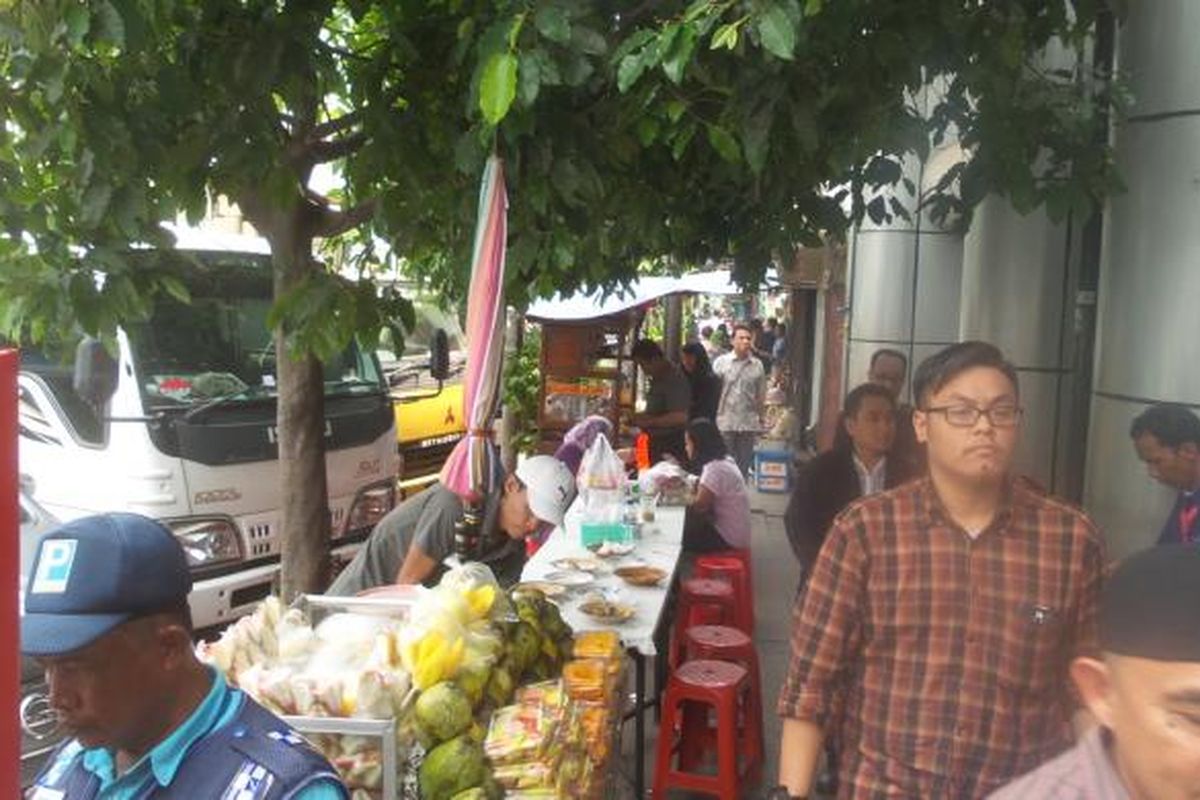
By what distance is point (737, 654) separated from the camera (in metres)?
5.66

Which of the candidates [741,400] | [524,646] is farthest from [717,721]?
[741,400]

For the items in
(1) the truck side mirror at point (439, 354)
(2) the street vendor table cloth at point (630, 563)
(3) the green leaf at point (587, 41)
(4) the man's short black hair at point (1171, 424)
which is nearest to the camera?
(3) the green leaf at point (587, 41)

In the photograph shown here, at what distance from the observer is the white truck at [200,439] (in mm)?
6219

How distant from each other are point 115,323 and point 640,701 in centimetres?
280

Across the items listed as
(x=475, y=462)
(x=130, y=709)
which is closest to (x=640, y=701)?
(x=475, y=462)

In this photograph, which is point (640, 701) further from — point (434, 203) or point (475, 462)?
point (434, 203)

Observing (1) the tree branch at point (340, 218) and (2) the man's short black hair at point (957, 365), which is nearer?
(2) the man's short black hair at point (957, 365)

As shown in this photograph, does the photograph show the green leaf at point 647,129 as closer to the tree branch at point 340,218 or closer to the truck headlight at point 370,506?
the tree branch at point 340,218

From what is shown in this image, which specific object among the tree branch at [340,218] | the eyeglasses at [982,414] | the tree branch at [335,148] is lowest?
the eyeglasses at [982,414]

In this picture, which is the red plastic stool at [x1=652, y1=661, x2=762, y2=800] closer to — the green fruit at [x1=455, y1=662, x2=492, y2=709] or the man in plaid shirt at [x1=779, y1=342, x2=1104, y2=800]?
the green fruit at [x1=455, y1=662, x2=492, y2=709]

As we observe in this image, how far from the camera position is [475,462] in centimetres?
376

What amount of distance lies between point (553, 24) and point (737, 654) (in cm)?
347

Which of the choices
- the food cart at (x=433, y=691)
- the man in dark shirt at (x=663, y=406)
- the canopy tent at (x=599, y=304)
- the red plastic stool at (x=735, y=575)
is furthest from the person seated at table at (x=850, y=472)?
the man in dark shirt at (x=663, y=406)

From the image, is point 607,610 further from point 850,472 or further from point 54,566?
point 54,566
